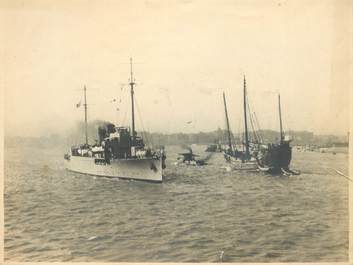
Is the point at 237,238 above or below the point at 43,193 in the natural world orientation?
below

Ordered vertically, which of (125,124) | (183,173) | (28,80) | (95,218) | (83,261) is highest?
(28,80)

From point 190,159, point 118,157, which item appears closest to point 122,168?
point 118,157

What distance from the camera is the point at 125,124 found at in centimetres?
257

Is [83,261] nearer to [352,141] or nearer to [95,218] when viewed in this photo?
[95,218]

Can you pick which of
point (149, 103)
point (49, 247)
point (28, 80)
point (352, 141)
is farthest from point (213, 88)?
point (49, 247)

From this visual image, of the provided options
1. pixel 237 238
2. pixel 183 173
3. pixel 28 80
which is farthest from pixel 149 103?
pixel 237 238

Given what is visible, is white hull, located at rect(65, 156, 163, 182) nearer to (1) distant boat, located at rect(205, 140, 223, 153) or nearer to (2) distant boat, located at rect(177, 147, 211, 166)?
(2) distant boat, located at rect(177, 147, 211, 166)

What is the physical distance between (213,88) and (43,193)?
0.85m

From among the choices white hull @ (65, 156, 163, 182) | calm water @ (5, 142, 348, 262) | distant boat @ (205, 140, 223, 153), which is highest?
distant boat @ (205, 140, 223, 153)

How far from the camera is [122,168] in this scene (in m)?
2.78

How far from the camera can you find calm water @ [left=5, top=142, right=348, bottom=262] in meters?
2.45

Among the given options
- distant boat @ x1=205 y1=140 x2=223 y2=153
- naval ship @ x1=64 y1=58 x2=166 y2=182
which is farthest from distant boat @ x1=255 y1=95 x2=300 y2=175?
naval ship @ x1=64 y1=58 x2=166 y2=182

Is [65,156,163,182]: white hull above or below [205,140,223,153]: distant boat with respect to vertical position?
below

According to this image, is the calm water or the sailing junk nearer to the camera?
the calm water
